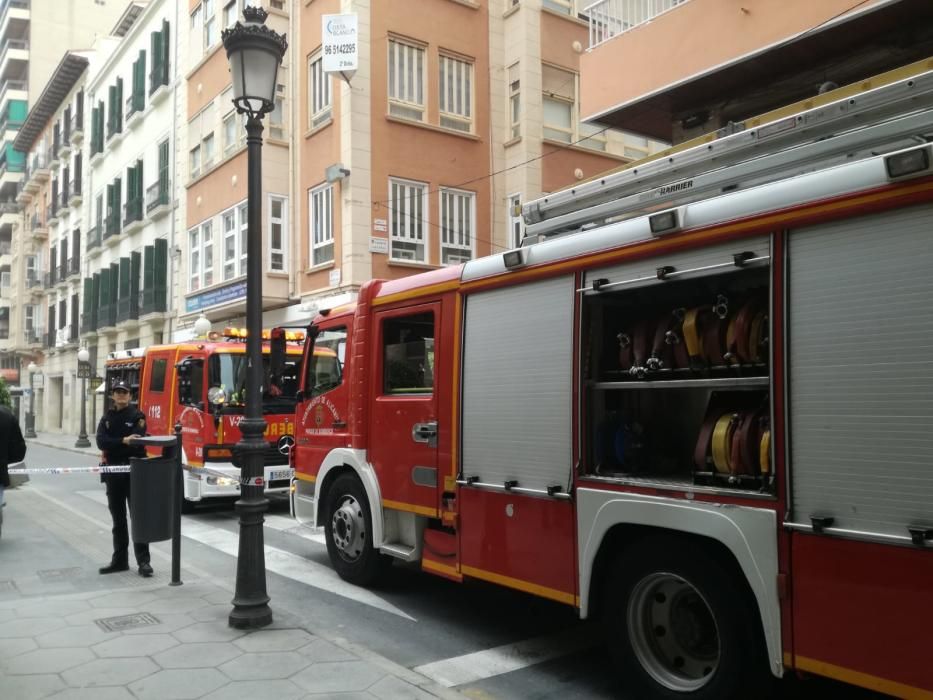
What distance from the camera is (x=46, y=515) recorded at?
1173 cm

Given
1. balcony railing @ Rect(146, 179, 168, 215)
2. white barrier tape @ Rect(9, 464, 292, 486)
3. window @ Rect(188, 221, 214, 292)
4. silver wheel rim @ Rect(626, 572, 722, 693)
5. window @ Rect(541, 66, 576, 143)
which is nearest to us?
silver wheel rim @ Rect(626, 572, 722, 693)

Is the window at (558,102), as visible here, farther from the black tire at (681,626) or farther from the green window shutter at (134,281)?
the green window shutter at (134,281)

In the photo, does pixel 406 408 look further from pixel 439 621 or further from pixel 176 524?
pixel 176 524

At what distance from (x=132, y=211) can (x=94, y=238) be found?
6.69 meters

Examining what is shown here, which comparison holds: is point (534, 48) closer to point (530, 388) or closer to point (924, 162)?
point (530, 388)

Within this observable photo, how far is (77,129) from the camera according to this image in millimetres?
39000

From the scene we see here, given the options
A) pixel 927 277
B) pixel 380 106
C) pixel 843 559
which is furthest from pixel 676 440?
pixel 380 106

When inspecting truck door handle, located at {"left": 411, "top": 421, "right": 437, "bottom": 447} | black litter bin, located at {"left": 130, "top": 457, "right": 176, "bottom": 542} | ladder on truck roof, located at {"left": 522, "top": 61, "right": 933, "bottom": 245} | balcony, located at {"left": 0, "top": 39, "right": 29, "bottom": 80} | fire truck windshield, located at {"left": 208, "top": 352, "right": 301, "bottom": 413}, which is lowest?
black litter bin, located at {"left": 130, "top": 457, "right": 176, "bottom": 542}

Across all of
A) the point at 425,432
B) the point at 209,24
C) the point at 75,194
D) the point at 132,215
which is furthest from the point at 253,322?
the point at 75,194

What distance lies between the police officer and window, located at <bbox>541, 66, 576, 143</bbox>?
48.4ft

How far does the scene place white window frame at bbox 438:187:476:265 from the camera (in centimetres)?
1898

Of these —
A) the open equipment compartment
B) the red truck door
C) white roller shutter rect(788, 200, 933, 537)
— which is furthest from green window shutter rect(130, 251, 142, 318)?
white roller shutter rect(788, 200, 933, 537)

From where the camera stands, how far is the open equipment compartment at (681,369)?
412 centimetres

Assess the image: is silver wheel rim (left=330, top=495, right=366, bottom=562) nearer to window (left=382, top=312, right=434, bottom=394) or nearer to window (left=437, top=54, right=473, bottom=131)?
window (left=382, top=312, right=434, bottom=394)
